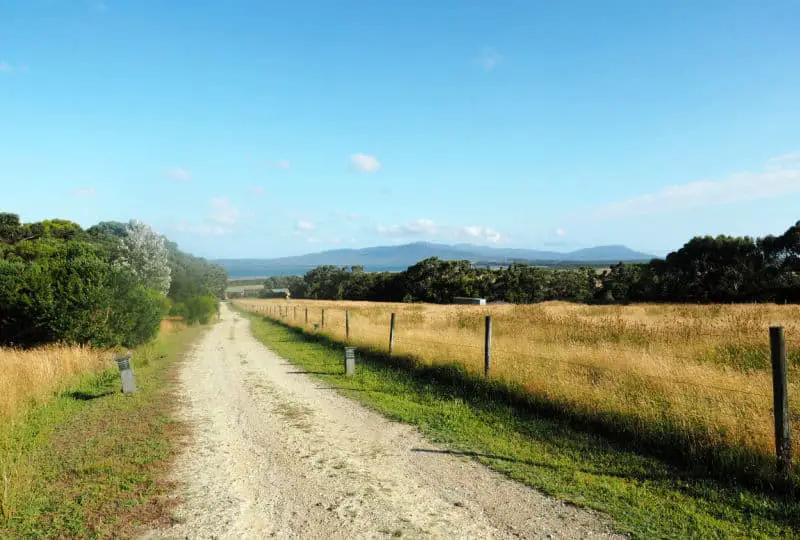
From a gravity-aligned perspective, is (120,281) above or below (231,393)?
above

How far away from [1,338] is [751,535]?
1048 inches

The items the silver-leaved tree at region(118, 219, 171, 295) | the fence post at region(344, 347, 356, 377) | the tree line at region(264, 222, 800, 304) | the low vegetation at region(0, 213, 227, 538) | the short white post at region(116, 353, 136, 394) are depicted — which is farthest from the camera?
the tree line at region(264, 222, 800, 304)

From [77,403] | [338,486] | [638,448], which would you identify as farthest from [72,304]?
[638,448]

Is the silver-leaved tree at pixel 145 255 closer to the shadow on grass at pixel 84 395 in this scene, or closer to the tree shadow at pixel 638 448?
the shadow on grass at pixel 84 395

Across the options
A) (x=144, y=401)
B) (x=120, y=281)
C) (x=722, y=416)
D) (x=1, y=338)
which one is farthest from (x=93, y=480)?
(x=1, y=338)

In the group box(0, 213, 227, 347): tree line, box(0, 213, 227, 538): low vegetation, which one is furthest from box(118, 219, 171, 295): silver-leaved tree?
box(0, 213, 227, 347): tree line

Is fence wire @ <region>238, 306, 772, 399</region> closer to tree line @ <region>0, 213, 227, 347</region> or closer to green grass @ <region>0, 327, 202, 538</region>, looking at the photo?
green grass @ <region>0, 327, 202, 538</region>

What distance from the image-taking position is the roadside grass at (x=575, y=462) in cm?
517

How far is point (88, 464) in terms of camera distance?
7.27 meters

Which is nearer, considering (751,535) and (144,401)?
(751,535)

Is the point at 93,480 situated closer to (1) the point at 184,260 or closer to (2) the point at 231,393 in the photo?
(2) the point at 231,393

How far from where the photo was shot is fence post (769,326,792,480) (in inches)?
235

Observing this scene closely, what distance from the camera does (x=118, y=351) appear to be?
64.8 ft

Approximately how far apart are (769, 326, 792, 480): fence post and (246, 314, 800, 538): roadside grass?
1.62 feet
